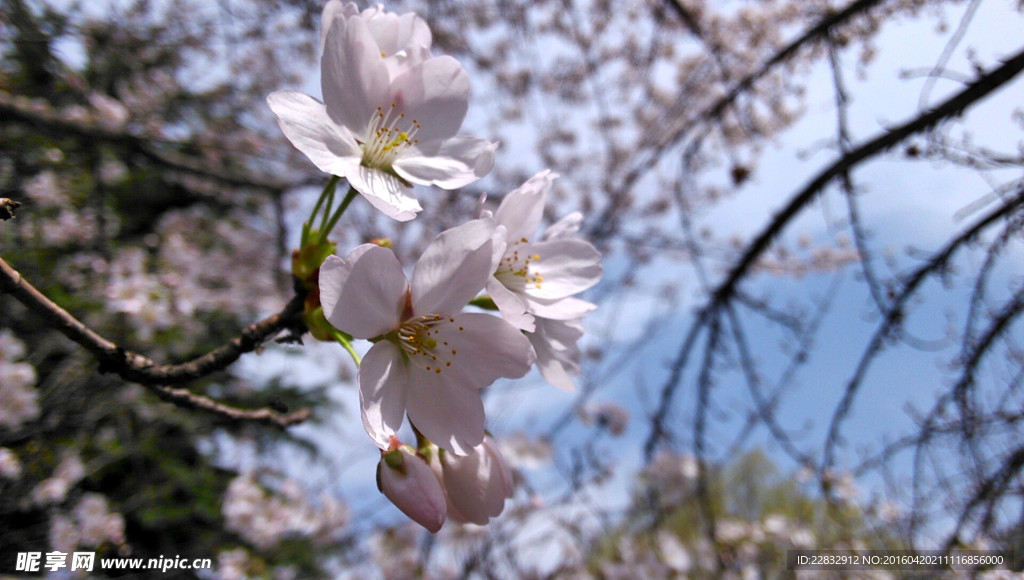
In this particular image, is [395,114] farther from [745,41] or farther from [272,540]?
[745,41]

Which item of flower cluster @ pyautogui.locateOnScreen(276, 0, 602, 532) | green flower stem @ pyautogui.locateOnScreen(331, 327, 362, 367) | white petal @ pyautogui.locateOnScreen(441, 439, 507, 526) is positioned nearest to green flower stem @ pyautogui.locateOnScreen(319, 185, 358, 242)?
flower cluster @ pyautogui.locateOnScreen(276, 0, 602, 532)

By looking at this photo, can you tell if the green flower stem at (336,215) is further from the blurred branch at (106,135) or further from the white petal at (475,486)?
the blurred branch at (106,135)

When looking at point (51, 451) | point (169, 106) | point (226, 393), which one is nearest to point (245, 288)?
point (226, 393)

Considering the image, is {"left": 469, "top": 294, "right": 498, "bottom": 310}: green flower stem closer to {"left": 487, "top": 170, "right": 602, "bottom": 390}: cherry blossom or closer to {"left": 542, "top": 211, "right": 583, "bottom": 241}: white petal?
{"left": 487, "top": 170, "right": 602, "bottom": 390}: cherry blossom

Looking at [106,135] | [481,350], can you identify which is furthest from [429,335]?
[106,135]

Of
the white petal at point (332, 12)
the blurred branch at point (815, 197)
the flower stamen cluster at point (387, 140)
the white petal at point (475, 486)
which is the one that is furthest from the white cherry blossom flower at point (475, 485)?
the blurred branch at point (815, 197)

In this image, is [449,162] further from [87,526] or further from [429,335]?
[87,526]
